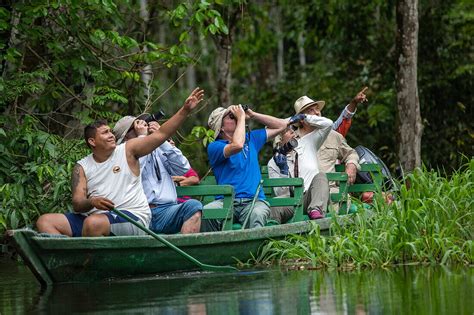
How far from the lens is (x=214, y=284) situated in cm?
883

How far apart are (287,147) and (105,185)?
2488 millimetres

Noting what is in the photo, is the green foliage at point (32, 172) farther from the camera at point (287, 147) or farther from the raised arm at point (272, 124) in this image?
the camera at point (287, 147)

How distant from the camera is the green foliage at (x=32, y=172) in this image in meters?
11.4

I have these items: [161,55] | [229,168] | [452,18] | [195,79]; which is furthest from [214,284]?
[195,79]

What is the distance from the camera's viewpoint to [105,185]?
31.4ft

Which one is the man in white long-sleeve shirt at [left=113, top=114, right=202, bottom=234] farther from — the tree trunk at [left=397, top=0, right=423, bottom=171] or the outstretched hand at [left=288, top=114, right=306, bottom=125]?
the tree trunk at [left=397, top=0, right=423, bottom=171]

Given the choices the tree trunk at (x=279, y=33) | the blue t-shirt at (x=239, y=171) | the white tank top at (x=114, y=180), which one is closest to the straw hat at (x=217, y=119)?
the blue t-shirt at (x=239, y=171)

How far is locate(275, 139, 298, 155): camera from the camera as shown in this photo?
11.3 meters

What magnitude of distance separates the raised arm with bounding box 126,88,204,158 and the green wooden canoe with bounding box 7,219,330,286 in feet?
2.53

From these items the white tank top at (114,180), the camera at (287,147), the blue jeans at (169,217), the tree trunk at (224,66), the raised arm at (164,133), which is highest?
the tree trunk at (224,66)

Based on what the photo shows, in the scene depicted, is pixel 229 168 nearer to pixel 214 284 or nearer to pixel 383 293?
pixel 214 284

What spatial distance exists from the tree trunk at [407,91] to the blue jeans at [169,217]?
6049 mm

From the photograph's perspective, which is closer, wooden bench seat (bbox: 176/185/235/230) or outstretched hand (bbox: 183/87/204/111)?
outstretched hand (bbox: 183/87/204/111)

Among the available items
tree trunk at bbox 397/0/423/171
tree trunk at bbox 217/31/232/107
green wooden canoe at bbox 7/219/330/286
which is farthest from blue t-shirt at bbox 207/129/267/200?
tree trunk at bbox 217/31/232/107
